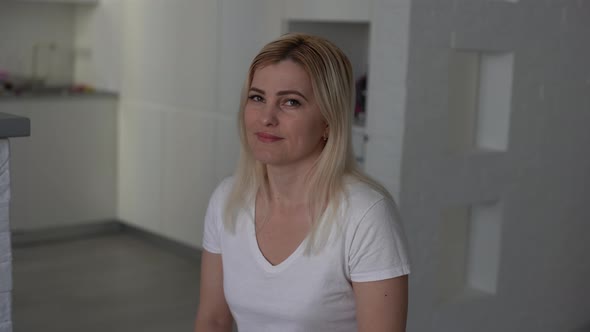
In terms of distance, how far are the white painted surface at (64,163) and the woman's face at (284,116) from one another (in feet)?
11.3

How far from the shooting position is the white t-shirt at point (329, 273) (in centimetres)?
166

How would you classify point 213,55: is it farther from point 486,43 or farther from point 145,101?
point 486,43

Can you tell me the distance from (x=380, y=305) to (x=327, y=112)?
1.24 feet

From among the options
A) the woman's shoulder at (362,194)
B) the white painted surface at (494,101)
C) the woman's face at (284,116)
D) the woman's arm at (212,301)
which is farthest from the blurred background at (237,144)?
the woman's shoulder at (362,194)

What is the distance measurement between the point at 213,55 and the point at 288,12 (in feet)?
2.05

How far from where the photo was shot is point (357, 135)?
381cm

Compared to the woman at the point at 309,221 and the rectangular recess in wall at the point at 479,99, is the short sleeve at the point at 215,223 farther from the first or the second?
the rectangular recess in wall at the point at 479,99

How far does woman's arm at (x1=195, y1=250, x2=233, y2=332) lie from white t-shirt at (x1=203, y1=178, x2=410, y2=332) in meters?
0.13

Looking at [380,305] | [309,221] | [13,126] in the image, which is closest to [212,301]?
[309,221]

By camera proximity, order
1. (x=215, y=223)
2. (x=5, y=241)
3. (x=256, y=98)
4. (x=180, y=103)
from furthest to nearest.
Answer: (x=180, y=103)
(x=5, y=241)
(x=215, y=223)
(x=256, y=98)

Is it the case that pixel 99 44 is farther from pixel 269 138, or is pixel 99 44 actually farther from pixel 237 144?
pixel 269 138

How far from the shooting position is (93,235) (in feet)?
17.8

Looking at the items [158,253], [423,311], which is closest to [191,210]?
[158,253]

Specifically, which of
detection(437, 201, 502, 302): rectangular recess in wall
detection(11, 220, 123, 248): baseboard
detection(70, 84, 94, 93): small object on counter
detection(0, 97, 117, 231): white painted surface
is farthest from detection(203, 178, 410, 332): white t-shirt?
detection(70, 84, 94, 93): small object on counter
